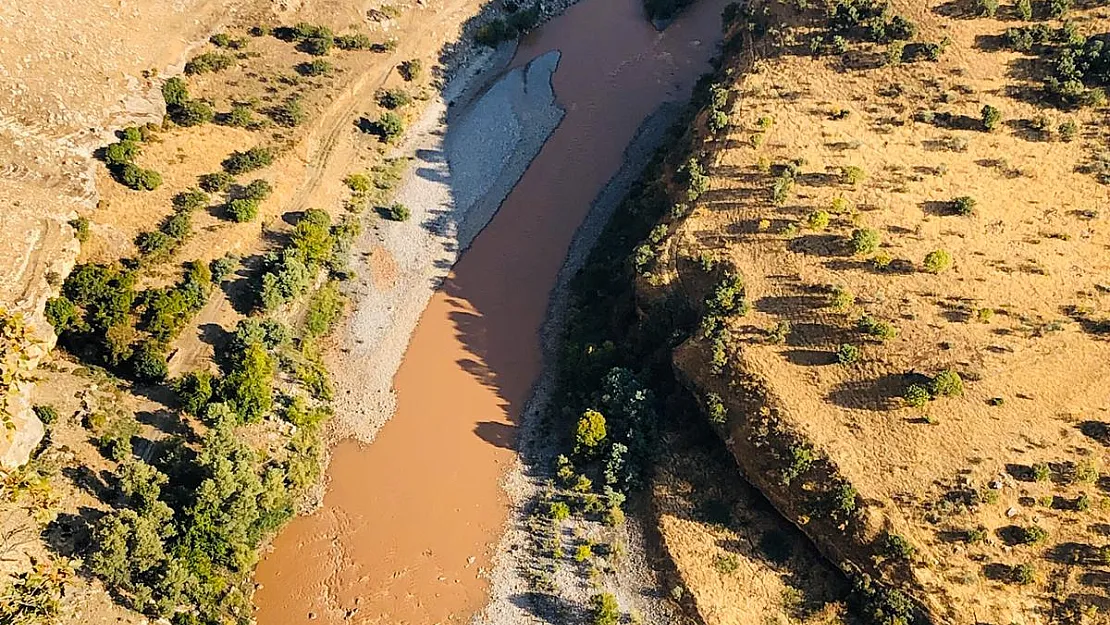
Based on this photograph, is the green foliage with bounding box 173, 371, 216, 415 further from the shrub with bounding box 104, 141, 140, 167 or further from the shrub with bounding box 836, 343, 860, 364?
the shrub with bounding box 836, 343, 860, 364

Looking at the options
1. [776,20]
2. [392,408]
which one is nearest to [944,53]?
[776,20]

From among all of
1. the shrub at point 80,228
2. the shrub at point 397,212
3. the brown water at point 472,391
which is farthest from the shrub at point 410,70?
the shrub at point 80,228

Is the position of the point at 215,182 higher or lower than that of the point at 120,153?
lower

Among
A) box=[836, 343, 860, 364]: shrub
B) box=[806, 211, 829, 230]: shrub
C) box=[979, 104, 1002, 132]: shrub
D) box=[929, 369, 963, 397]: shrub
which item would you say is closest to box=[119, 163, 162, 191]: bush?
box=[806, 211, 829, 230]: shrub

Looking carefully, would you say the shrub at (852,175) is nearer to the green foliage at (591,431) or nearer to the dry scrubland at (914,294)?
the dry scrubland at (914,294)

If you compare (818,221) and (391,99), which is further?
(391,99)

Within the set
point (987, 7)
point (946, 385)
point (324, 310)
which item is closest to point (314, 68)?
point (324, 310)

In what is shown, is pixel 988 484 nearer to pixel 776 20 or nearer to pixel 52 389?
pixel 776 20

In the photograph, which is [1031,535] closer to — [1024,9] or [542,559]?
[542,559]
